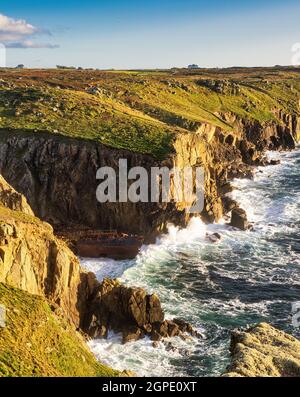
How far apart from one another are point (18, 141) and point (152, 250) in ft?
83.7

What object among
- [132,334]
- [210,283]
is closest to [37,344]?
[132,334]

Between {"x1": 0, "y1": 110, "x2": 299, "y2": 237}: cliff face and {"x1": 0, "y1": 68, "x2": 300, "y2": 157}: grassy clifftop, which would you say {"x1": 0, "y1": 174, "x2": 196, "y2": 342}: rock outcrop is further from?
{"x1": 0, "y1": 68, "x2": 300, "y2": 157}: grassy clifftop

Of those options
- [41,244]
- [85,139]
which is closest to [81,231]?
[85,139]

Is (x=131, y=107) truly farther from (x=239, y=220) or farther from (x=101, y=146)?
(x=239, y=220)

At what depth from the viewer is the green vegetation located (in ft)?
79.9

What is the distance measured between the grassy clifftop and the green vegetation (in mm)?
41727

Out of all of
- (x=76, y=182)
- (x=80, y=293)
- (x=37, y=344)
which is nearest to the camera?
(x=37, y=344)

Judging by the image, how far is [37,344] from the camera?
26.9 m

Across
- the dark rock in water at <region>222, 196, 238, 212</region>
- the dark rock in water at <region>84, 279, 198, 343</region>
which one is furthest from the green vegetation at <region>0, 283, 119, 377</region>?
the dark rock in water at <region>222, 196, 238, 212</region>

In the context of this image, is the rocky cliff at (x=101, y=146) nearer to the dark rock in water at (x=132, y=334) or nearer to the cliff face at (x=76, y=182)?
the cliff face at (x=76, y=182)

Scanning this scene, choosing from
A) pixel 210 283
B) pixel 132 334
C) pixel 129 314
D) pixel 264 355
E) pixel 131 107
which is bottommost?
pixel 132 334

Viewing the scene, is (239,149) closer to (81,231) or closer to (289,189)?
(289,189)

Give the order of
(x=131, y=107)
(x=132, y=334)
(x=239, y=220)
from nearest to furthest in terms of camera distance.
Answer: (x=132, y=334), (x=239, y=220), (x=131, y=107)

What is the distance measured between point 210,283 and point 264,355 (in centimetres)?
2566
